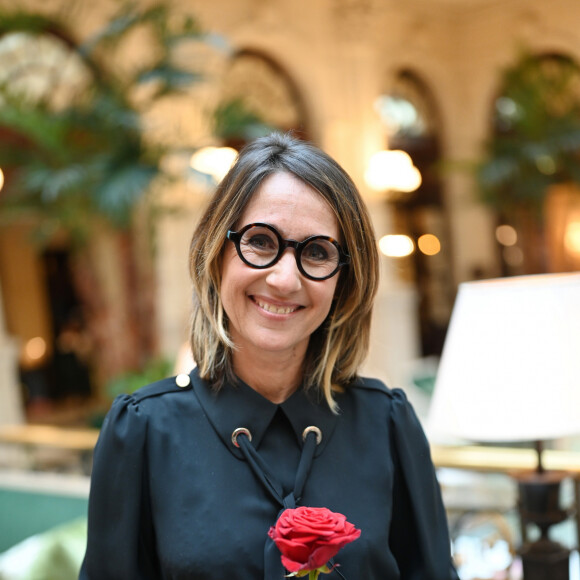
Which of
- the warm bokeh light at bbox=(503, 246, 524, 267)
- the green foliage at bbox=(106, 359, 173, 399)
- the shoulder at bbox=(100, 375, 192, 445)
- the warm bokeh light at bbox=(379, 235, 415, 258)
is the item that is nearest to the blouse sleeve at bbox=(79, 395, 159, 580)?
the shoulder at bbox=(100, 375, 192, 445)

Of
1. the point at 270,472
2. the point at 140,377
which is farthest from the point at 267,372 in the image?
the point at 140,377

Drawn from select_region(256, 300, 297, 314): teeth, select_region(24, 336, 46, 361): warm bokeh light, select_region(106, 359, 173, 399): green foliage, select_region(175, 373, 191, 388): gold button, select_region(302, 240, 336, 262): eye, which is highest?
select_region(302, 240, 336, 262): eye

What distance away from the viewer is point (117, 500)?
5.03 ft

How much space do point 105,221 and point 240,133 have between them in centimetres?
136

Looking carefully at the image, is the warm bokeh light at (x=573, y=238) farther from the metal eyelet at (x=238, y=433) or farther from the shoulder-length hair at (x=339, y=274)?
the metal eyelet at (x=238, y=433)

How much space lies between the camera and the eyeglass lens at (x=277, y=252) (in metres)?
1.53

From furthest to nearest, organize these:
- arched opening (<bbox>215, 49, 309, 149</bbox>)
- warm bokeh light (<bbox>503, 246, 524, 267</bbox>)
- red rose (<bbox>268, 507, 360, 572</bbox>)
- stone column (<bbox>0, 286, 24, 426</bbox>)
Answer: warm bokeh light (<bbox>503, 246, 524, 267</bbox>) < arched opening (<bbox>215, 49, 309, 149</bbox>) < stone column (<bbox>0, 286, 24, 426</bbox>) < red rose (<bbox>268, 507, 360, 572</bbox>)

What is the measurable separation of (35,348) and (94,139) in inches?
271

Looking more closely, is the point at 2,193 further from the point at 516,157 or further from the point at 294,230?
the point at 294,230

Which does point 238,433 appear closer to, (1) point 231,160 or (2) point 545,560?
(2) point 545,560

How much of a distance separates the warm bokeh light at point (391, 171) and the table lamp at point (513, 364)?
29.2ft

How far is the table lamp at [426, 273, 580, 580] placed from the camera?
2180mm

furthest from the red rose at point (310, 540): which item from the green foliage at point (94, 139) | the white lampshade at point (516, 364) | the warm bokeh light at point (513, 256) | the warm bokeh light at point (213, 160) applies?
the warm bokeh light at point (513, 256)

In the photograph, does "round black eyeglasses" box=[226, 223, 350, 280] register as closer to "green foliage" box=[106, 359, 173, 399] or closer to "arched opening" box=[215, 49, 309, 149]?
"green foliage" box=[106, 359, 173, 399]
